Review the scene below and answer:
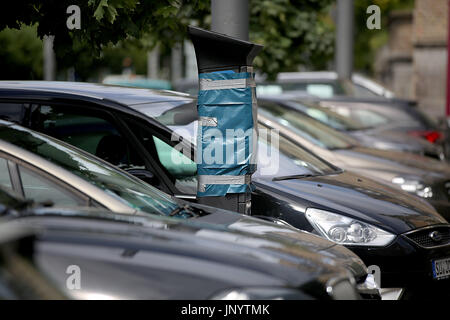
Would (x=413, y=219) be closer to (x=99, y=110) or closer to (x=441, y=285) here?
(x=441, y=285)

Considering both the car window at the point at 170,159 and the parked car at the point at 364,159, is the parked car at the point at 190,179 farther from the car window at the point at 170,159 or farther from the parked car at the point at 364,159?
the parked car at the point at 364,159

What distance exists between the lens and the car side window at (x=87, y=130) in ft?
20.4

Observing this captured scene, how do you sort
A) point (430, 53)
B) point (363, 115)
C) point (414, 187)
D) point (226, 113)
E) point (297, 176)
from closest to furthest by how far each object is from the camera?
point (226, 113)
point (297, 176)
point (414, 187)
point (363, 115)
point (430, 53)

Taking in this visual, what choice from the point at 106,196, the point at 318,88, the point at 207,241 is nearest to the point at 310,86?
the point at 318,88

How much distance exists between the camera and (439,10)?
2872 centimetres

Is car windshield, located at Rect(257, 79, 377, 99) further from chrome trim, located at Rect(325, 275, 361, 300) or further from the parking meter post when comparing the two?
chrome trim, located at Rect(325, 275, 361, 300)

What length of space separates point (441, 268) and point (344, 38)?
12557 mm

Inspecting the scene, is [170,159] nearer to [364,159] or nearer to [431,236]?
[431,236]

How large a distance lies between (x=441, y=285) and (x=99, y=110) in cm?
271

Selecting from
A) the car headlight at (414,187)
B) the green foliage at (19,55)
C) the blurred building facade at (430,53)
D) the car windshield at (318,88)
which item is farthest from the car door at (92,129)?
the blurred building facade at (430,53)

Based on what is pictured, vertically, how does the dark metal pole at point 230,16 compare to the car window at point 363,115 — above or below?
above

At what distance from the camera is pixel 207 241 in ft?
11.4

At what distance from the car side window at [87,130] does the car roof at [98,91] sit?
0.44ft

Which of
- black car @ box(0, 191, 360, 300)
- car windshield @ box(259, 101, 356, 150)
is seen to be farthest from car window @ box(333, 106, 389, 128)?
black car @ box(0, 191, 360, 300)
